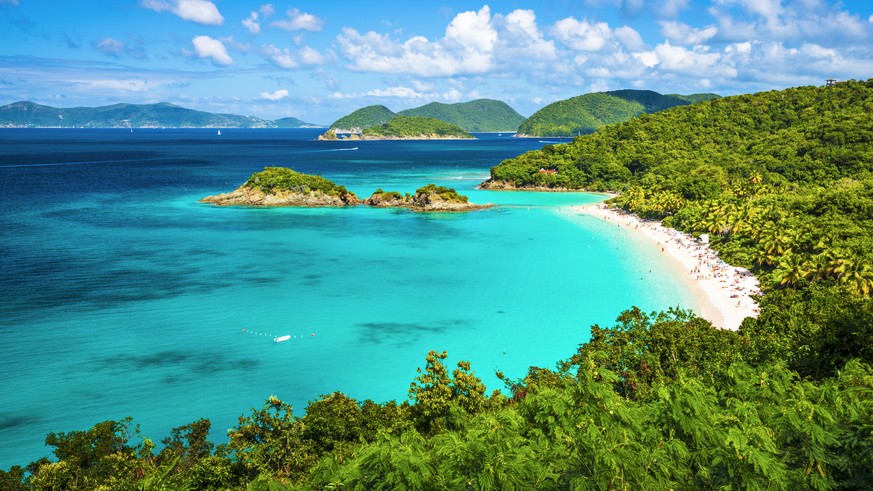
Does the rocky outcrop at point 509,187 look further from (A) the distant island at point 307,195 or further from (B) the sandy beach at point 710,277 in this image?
(B) the sandy beach at point 710,277

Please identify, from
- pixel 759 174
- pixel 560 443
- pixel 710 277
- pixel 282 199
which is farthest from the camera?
pixel 282 199

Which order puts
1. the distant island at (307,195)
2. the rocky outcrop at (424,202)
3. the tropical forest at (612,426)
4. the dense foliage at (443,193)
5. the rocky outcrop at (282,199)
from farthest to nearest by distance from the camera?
the rocky outcrop at (282,199), the distant island at (307,195), the dense foliage at (443,193), the rocky outcrop at (424,202), the tropical forest at (612,426)

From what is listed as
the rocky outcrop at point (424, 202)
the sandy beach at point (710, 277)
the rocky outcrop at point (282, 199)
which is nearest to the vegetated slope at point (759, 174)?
the sandy beach at point (710, 277)

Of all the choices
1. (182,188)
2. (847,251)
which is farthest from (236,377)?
(182,188)

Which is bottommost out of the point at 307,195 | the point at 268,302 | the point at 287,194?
the point at 268,302

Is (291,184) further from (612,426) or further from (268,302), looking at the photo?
(612,426)

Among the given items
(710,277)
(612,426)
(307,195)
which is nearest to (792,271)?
(710,277)

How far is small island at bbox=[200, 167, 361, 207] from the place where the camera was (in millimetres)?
103312

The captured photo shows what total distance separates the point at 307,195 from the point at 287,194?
401 cm

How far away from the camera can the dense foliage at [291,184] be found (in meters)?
105

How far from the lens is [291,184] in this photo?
349 feet

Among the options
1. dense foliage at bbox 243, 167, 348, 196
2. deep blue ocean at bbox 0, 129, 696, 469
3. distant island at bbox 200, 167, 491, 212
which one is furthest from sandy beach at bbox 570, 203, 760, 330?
dense foliage at bbox 243, 167, 348, 196

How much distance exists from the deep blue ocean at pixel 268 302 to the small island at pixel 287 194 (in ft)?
34.6

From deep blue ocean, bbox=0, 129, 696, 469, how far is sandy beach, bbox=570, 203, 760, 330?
2.94 m
